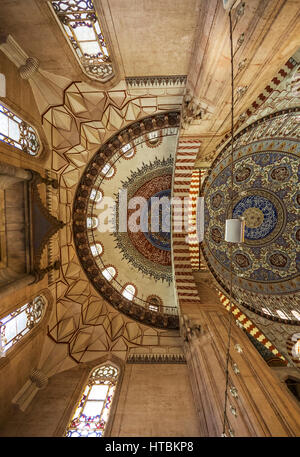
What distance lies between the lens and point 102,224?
8898 mm

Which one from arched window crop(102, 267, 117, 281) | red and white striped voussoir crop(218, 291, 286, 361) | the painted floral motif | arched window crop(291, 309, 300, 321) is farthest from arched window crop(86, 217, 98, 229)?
arched window crop(291, 309, 300, 321)

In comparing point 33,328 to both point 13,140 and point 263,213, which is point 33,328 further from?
point 263,213

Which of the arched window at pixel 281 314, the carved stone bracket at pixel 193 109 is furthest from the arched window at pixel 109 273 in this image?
the arched window at pixel 281 314

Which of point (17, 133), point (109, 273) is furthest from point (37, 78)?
point (109, 273)

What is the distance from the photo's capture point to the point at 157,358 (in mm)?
6648

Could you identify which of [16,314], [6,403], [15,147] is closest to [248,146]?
[15,147]

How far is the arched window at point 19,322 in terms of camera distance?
4859 millimetres

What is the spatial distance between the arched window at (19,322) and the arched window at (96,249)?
2.70 metres

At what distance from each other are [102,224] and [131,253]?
6.45 feet

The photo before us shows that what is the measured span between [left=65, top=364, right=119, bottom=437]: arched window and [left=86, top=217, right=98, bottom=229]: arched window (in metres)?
5.17

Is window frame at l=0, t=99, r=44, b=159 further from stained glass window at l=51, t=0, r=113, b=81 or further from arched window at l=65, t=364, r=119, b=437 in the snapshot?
arched window at l=65, t=364, r=119, b=437

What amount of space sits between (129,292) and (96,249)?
7.97 ft

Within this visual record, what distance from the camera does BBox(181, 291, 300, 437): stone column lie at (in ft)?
10.6
